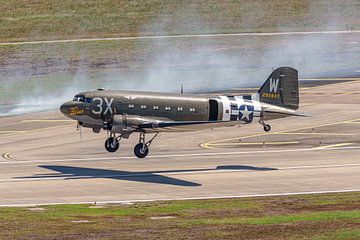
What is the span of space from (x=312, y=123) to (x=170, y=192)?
92.4 ft

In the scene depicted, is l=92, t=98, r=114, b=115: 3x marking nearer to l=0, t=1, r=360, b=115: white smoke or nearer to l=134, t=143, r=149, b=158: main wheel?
l=134, t=143, r=149, b=158: main wheel

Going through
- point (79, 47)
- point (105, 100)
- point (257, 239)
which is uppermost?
point (79, 47)

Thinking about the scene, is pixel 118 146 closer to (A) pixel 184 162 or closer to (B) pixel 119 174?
(B) pixel 119 174

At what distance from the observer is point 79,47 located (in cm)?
12312

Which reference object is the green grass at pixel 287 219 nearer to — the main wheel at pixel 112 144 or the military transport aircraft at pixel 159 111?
the military transport aircraft at pixel 159 111

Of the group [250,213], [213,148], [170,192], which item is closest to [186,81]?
[213,148]

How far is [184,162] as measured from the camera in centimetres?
6775

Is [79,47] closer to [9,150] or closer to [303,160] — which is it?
[9,150]

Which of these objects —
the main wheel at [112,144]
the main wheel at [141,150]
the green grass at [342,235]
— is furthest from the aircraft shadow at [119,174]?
the green grass at [342,235]

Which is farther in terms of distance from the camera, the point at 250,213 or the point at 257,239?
the point at 250,213

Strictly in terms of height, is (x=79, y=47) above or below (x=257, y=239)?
above

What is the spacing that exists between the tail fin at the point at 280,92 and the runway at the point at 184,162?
3.71m

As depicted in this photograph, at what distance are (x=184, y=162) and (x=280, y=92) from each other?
25.2ft

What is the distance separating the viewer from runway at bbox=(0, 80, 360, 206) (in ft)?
189
